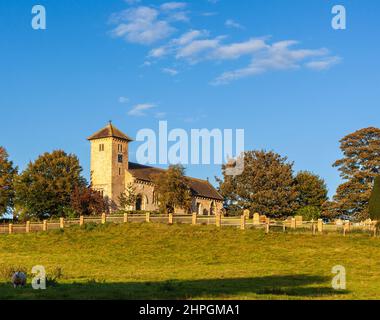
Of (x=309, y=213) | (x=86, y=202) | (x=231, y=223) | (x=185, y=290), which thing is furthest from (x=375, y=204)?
(x=86, y=202)

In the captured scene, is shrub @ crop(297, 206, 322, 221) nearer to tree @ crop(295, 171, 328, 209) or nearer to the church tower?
tree @ crop(295, 171, 328, 209)

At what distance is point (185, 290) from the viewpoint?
19.6 m

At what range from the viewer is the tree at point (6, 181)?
273ft

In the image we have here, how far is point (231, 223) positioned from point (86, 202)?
100 ft

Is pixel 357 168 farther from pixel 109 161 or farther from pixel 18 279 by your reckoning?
pixel 18 279

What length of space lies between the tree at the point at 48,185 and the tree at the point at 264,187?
25.1 metres

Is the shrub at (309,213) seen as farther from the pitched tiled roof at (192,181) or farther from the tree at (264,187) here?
the pitched tiled roof at (192,181)

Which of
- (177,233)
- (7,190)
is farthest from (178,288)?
(7,190)

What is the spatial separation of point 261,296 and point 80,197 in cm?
6041

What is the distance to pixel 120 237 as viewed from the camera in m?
48.1

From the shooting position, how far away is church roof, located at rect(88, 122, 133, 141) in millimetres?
91438

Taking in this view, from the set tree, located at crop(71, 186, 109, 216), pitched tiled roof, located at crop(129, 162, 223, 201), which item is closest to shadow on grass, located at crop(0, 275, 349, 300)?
tree, located at crop(71, 186, 109, 216)

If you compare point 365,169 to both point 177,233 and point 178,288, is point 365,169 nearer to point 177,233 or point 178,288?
point 177,233

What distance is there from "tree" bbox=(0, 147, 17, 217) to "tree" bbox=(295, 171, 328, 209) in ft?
140
